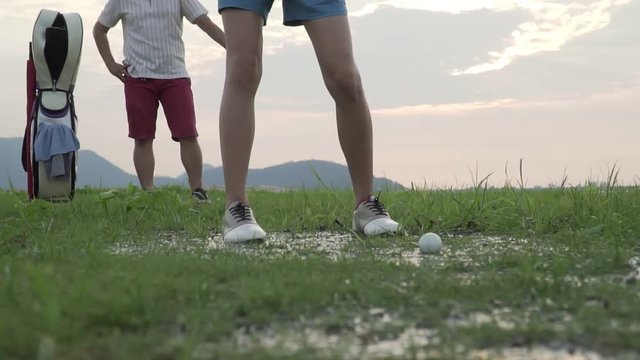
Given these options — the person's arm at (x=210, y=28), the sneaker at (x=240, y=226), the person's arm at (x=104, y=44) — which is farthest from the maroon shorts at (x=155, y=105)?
the sneaker at (x=240, y=226)

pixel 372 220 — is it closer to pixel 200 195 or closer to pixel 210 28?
pixel 200 195

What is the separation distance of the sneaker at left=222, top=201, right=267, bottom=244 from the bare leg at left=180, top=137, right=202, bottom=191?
275 cm

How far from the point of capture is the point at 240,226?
143 inches

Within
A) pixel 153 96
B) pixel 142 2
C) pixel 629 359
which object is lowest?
pixel 629 359

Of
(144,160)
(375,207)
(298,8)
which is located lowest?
(375,207)

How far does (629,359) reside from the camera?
1.50 m

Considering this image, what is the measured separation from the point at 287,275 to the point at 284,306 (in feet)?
1.31

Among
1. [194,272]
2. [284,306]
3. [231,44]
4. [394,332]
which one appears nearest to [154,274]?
[194,272]

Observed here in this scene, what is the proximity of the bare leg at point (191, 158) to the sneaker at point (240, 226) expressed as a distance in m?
2.75

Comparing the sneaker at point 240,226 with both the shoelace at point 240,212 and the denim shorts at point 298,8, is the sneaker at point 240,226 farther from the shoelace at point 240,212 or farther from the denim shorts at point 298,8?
the denim shorts at point 298,8

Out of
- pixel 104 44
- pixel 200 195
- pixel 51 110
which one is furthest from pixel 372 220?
pixel 104 44

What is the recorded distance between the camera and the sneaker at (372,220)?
3779 millimetres

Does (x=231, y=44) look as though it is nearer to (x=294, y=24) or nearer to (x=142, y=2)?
(x=294, y=24)

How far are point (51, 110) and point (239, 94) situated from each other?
261 centimetres
